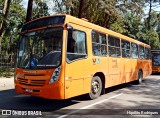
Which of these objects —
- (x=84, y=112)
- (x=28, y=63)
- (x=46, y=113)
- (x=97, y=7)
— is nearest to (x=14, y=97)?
(x=28, y=63)

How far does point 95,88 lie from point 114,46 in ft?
8.89

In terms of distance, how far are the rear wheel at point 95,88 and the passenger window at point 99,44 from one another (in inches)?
39.8

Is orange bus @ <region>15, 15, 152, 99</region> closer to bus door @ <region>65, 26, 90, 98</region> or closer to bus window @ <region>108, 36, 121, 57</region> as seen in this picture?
bus door @ <region>65, 26, 90, 98</region>

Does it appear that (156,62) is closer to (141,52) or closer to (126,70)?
(141,52)

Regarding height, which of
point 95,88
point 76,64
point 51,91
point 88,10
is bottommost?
point 95,88

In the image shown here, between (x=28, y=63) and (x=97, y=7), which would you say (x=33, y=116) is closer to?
(x=28, y=63)

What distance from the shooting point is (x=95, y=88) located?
9578 mm

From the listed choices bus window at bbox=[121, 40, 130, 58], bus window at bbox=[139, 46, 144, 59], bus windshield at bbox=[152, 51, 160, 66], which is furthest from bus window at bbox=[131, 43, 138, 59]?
bus windshield at bbox=[152, 51, 160, 66]

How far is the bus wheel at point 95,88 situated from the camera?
30.8 ft

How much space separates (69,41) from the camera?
791 centimetres

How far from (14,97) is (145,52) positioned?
10.4 metres

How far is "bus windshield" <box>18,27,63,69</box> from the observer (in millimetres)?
7750

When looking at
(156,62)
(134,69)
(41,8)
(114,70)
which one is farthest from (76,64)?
(156,62)

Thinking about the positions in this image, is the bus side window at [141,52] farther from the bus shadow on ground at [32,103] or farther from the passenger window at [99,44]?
the bus shadow on ground at [32,103]
